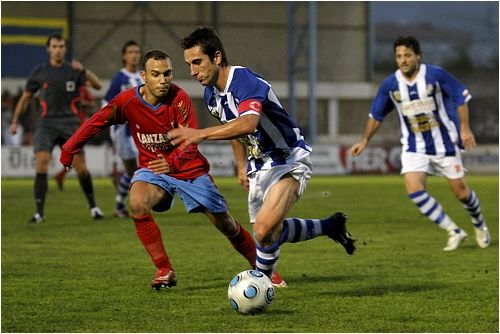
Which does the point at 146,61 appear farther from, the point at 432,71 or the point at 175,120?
the point at 432,71

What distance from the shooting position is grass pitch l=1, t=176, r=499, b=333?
245 inches

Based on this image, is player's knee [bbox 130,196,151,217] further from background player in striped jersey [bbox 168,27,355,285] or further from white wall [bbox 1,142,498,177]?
white wall [bbox 1,142,498,177]

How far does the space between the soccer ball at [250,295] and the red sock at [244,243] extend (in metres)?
1.17

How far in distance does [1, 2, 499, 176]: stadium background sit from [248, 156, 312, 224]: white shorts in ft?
89.3

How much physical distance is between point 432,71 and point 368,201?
7742 millimetres

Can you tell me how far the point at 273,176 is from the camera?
23.2 ft

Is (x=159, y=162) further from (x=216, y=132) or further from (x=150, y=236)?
(x=216, y=132)

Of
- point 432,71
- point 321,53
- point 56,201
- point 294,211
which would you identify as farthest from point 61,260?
point 321,53

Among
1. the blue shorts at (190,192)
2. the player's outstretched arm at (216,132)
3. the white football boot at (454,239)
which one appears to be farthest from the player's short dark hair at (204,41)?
the white football boot at (454,239)

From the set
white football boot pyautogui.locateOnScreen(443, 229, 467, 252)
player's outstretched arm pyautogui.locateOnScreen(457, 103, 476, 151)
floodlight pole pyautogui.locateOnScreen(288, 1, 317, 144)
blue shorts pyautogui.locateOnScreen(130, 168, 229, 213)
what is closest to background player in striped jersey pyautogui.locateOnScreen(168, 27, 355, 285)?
blue shorts pyautogui.locateOnScreen(130, 168, 229, 213)

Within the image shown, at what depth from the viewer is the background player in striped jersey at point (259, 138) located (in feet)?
21.7

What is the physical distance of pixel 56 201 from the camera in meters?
17.3

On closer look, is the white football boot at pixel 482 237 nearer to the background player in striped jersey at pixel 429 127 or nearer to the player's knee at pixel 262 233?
the background player in striped jersey at pixel 429 127

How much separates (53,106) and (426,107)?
4927 millimetres
